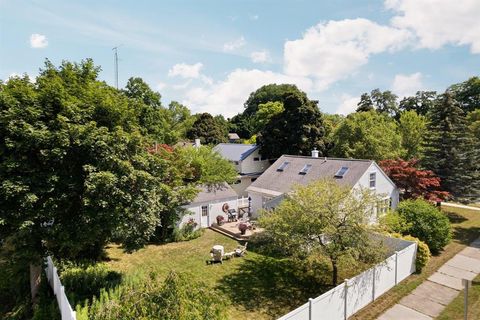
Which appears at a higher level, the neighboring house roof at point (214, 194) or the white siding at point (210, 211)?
the neighboring house roof at point (214, 194)

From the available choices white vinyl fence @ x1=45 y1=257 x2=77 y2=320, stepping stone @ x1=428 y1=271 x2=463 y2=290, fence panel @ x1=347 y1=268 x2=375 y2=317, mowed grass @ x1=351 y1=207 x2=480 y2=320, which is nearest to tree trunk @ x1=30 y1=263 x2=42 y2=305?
white vinyl fence @ x1=45 y1=257 x2=77 y2=320

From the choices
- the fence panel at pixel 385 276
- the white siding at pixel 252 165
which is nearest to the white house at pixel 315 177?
the fence panel at pixel 385 276

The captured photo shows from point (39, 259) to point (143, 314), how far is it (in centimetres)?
689

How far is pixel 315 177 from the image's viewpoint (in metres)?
23.4

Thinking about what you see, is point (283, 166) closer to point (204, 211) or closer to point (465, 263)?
point (204, 211)

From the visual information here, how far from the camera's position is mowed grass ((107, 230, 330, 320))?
1287 cm

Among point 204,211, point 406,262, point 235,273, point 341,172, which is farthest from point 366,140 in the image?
point 235,273

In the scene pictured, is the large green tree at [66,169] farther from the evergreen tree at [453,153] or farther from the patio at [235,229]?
the evergreen tree at [453,153]

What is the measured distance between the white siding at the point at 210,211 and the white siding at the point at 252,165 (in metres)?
9.63

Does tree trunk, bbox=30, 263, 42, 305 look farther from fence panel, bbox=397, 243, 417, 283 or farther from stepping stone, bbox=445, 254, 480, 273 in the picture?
stepping stone, bbox=445, 254, 480, 273

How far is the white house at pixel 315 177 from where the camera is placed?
22.0 metres

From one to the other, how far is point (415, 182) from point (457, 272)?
9.79m

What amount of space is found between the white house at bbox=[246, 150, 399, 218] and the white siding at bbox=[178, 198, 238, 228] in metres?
1.85

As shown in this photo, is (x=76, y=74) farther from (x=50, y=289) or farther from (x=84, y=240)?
(x=50, y=289)
